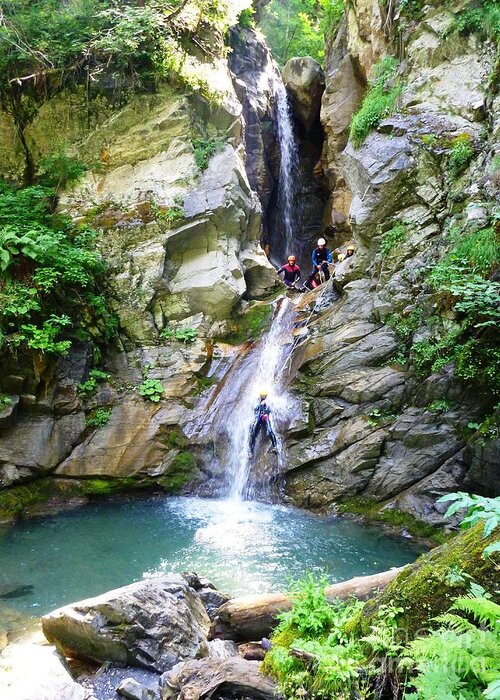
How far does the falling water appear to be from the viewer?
21312mm

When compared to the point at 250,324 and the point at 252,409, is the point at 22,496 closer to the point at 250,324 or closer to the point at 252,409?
Result: the point at 252,409

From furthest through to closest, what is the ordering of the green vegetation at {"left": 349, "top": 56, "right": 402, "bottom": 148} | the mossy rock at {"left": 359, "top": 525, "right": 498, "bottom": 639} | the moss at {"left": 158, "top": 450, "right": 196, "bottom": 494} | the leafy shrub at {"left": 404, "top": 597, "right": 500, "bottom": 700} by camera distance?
1. the green vegetation at {"left": 349, "top": 56, "right": 402, "bottom": 148}
2. the moss at {"left": 158, "top": 450, "right": 196, "bottom": 494}
3. the mossy rock at {"left": 359, "top": 525, "right": 498, "bottom": 639}
4. the leafy shrub at {"left": 404, "top": 597, "right": 500, "bottom": 700}

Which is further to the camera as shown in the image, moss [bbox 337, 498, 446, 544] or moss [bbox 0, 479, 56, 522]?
moss [bbox 0, 479, 56, 522]

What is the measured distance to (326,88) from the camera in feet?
62.8

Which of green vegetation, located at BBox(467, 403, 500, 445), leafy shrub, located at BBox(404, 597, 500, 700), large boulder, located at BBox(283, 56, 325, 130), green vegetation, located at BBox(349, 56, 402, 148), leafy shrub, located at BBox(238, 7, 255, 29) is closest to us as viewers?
leafy shrub, located at BBox(404, 597, 500, 700)

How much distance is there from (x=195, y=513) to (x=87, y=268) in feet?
23.0

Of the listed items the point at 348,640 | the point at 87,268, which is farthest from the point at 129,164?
the point at 348,640

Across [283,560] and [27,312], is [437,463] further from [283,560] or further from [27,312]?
[27,312]

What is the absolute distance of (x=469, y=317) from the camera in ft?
29.0

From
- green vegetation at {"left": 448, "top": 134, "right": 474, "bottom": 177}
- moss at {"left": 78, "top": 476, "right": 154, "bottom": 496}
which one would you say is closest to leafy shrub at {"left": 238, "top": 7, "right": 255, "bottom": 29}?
green vegetation at {"left": 448, "top": 134, "right": 474, "bottom": 177}

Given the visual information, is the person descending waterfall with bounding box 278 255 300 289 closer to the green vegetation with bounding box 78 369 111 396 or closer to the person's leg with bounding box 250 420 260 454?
the person's leg with bounding box 250 420 260 454

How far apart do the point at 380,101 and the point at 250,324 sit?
696 centimetres

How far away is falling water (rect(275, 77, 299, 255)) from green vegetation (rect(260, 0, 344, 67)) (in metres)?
5.15

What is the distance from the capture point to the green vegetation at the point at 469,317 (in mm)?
8336
